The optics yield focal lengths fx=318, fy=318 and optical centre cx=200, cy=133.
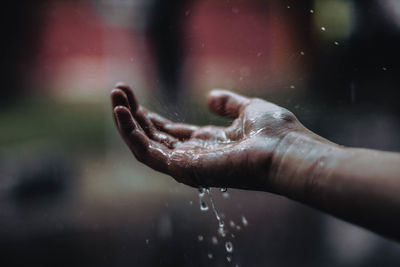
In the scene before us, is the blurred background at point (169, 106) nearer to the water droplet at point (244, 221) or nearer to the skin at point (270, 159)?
the water droplet at point (244, 221)

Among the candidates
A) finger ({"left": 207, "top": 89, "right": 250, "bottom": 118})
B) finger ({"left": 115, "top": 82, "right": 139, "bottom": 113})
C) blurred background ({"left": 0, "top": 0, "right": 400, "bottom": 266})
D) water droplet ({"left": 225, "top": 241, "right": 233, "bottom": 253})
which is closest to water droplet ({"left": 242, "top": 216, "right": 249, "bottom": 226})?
blurred background ({"left": 0, "top": 0, "right": 400, "bottom": 266})

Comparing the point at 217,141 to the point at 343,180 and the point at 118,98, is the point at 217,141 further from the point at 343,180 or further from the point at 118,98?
the point at 343,180

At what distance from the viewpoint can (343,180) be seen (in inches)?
30.2

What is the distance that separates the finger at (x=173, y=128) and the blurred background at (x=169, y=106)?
6.8 inches

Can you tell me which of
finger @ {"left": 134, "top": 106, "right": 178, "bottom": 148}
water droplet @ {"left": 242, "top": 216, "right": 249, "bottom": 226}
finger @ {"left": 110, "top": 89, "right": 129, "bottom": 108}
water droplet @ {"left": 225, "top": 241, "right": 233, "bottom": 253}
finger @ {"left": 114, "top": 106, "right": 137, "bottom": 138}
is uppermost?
finger @ {"left": 110, "top": 89, "right": 129, "bottom": 108}

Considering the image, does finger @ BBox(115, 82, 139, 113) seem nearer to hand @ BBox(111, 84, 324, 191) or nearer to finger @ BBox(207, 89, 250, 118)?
hand @ BBox(111, 84, 324, 191)

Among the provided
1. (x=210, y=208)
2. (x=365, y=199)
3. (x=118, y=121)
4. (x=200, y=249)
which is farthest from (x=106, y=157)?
(x=365, y=199)

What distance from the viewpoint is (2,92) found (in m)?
2.94

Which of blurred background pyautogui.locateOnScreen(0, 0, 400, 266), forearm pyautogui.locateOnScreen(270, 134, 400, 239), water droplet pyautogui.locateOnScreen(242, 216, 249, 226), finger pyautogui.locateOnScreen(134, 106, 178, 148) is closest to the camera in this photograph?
forearm pyautogui.locateOnScreen(270, 134, 400, 239)

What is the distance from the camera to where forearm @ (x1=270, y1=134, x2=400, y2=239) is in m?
0.71

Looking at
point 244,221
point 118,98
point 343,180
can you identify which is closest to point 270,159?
point 343,180

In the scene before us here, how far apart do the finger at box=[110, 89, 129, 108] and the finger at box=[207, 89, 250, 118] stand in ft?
1.22

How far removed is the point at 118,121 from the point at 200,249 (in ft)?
3.72

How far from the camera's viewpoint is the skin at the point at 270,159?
0.73 meters
